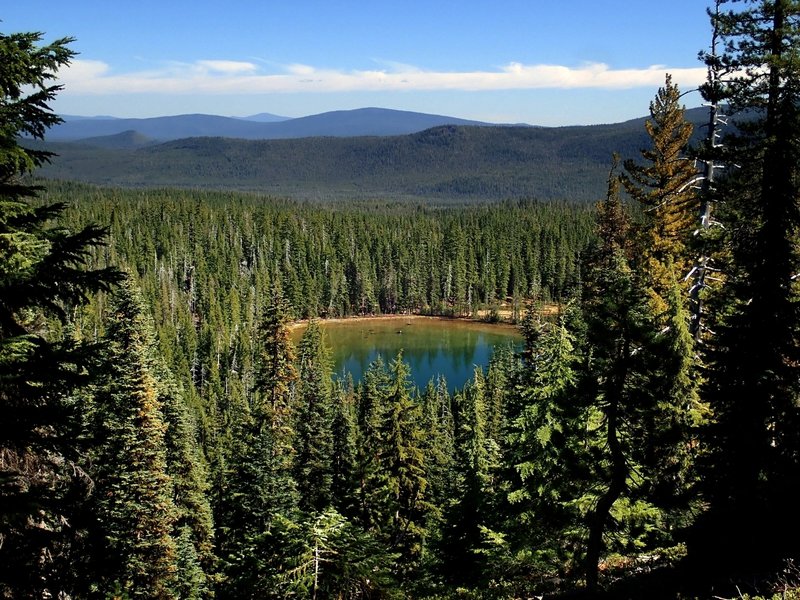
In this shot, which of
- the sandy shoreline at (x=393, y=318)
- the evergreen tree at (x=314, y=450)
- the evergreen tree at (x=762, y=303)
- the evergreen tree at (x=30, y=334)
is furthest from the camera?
the sandy shoreline at (x=393, y=318)

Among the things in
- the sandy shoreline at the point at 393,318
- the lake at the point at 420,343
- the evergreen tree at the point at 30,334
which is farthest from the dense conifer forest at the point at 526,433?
the sandy shoreline at the point at 393,318

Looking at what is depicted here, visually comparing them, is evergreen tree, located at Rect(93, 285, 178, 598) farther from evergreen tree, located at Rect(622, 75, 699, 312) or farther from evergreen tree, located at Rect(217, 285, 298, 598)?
evergreen tree, located at Rect(622, 75, 699, 312)

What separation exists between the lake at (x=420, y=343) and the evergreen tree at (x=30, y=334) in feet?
260

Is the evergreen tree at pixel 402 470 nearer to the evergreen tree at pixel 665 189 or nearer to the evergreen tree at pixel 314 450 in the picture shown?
the evergreen tree at pixel 314 450

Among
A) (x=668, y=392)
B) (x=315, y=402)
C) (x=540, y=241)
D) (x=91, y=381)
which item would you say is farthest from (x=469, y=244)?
(x=91, y=381)

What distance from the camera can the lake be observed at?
96625 mm

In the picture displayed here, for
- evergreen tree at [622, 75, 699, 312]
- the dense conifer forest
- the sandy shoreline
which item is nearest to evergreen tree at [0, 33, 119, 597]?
the dense conifer forest

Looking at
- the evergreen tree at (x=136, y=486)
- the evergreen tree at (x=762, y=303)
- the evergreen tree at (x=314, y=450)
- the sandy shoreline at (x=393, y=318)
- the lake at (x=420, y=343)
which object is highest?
the evergreen tree at (x=762, y=303)

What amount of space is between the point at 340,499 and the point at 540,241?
125052 millimetres

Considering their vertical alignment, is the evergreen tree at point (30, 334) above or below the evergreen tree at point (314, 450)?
above

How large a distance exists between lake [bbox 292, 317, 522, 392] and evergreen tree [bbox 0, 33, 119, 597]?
79.3 metres

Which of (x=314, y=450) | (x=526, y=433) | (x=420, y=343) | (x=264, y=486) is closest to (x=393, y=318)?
(x=420, y=343)

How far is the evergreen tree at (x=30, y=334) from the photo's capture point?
7.42 meters

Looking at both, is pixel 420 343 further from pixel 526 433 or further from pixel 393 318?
pixel 526 433
